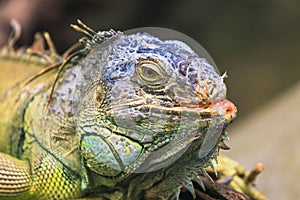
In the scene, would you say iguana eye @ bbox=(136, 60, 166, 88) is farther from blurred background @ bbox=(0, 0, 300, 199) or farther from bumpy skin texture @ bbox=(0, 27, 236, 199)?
blurred background @ bbox=(0, 0, 300, 199)

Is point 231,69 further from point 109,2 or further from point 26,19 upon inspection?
point 26,19

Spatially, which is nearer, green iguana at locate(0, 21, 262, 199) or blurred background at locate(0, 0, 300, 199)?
green iguana at locate(0, 21, 262, 199)

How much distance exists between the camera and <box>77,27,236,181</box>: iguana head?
1928 mm

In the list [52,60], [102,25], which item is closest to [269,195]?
[52,60]

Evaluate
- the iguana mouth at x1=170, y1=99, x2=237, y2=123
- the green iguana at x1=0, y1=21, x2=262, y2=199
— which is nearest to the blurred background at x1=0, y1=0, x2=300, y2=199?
the green iguana at x1=0, y1=21, x2=262, y2=199

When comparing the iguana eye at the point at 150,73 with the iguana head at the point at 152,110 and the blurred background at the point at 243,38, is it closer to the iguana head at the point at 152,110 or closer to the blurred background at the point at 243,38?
the iguana head at the point at 152,110

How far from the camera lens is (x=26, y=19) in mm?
5797

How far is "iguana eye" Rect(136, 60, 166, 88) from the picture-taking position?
197 cm

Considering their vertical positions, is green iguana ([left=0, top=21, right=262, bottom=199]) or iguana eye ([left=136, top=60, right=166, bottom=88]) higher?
iguana eye ([left=136, top=60, right=166, bottom=88])

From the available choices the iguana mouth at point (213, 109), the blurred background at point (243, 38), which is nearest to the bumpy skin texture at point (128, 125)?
the iguana mouth at point (213, 109)

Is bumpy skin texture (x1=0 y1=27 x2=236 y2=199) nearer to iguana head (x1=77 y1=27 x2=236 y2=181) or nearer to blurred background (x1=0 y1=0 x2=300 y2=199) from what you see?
iguana head (x1=77 y1=27 x2=236 y2=181)

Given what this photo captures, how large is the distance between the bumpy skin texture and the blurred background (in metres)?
2.16

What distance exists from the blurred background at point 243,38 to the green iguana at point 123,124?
2.15 metres

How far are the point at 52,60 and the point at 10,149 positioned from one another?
2.25 feet
